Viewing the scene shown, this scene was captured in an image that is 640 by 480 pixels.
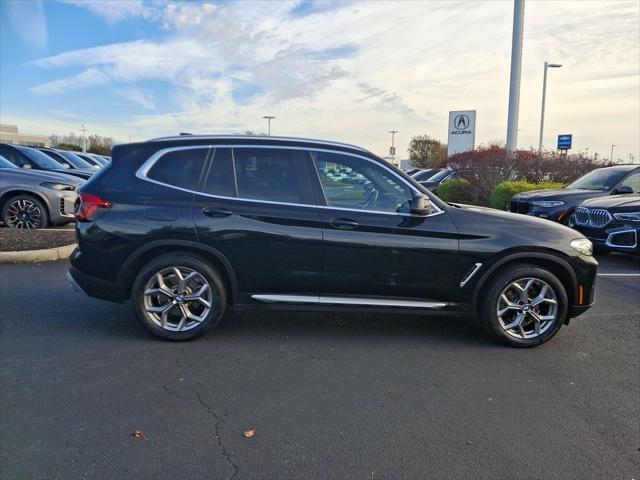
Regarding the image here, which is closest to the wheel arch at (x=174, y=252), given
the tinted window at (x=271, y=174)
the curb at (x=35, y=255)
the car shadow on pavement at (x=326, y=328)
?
the car shadow on pavement at (x=326, y=328)

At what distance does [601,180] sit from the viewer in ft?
34.1

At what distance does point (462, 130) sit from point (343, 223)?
2162cm

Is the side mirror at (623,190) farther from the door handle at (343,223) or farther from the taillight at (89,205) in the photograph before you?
the taillight at (89,205)

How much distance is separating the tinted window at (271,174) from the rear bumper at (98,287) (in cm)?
138

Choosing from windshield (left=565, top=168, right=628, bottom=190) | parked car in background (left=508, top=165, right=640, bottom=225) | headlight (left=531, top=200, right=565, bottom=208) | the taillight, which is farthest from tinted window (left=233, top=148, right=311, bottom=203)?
windshield (left=565, top=168, right=628, bottom=190)

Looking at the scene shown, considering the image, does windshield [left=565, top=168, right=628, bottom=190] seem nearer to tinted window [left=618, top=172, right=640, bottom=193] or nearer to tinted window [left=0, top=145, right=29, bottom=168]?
tinted window [left=618, top=172, right=640, bottom=193]

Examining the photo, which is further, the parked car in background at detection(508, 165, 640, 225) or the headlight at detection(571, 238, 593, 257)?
the parked car in background at detection(508, 165, 640, 225)

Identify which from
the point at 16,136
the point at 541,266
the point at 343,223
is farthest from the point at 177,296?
the point at 16,136

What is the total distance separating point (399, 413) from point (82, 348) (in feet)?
8.95

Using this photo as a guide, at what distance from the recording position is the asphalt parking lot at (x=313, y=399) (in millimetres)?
2779

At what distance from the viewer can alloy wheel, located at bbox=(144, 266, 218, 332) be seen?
438cm

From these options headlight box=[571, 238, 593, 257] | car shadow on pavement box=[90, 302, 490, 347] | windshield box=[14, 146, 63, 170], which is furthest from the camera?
windshield box=[14, 146, 63, 170]

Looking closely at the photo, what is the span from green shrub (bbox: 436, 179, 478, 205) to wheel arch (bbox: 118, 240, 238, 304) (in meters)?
12.3

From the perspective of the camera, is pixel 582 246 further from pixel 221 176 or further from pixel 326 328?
pixel 221 176
